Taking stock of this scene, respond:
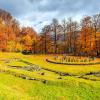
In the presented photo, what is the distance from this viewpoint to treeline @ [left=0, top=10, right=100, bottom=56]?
3981 inches

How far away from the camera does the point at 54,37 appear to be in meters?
119

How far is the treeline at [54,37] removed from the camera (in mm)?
101125

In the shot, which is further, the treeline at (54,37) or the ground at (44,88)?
the treeline at (54,37)

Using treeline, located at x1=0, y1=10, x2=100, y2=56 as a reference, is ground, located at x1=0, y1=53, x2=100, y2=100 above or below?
below

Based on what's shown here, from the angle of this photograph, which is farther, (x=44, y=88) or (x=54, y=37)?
(x=54, y=37)

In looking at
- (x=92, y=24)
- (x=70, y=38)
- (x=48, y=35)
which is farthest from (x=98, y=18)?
(x=48, y=35)

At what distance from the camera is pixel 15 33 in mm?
125000

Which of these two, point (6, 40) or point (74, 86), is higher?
point (6, 40)

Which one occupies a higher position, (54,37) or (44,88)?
(54,37)

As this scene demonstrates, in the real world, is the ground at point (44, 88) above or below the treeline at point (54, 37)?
below

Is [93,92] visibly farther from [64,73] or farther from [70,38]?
[70,38]

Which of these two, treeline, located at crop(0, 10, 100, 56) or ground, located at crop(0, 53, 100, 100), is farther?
treeline, located at crop(0, 10, 100, 56)

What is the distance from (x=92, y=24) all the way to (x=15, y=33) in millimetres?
39391

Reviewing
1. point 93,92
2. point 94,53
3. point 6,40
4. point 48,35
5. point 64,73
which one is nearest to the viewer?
point 93,92
